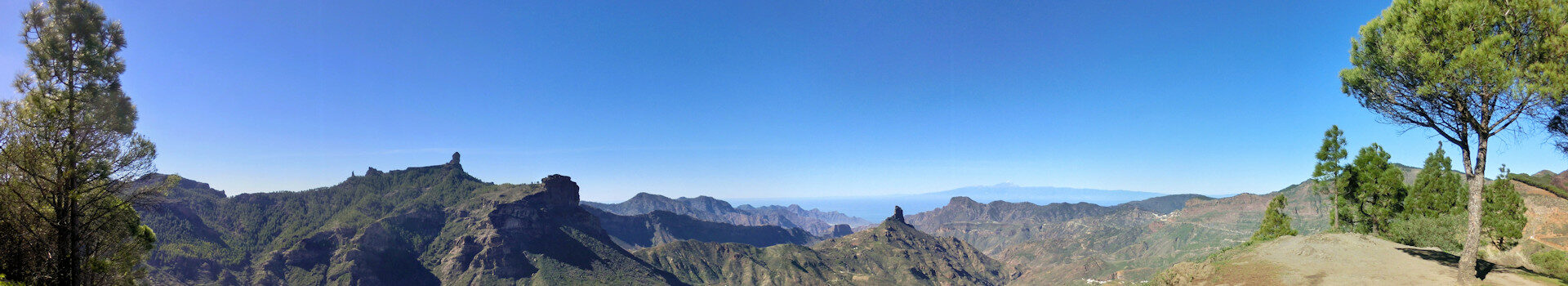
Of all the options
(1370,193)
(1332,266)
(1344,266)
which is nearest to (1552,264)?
(1344,266)

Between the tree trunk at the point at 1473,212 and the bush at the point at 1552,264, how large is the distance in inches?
163

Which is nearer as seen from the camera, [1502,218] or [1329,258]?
[1329,258]

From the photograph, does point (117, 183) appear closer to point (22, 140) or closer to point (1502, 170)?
point (22, 140)

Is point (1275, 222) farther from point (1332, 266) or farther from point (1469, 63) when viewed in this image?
point (1469, 63)

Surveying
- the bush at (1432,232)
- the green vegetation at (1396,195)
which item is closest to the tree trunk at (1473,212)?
the bush at (1432,232)

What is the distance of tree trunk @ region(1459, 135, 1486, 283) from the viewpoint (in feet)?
63.2

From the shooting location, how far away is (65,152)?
18.3 metres

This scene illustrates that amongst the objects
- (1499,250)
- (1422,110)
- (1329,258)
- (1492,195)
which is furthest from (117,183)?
(1492,195)

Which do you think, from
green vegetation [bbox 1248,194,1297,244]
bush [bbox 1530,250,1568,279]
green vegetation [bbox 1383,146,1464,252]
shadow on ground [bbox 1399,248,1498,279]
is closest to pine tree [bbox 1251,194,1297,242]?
green vegetation [bbox 1248,194,1297,244]

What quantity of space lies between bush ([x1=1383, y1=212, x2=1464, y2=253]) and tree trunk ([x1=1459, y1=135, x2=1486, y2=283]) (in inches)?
499

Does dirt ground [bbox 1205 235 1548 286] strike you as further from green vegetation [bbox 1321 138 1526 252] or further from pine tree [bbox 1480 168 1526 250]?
green vegetation [bbox 1321 138 1526 252]

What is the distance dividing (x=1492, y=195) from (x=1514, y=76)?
138 feet

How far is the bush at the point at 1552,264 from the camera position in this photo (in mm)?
21234

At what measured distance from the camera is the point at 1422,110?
2120cm
